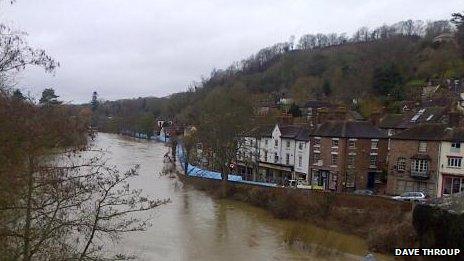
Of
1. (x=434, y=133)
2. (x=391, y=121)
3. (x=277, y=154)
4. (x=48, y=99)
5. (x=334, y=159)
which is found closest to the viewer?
(x=48, y=99)

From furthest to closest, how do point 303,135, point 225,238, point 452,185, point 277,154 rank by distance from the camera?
point 277,154, point 303,135, point 452,185, point 225,238

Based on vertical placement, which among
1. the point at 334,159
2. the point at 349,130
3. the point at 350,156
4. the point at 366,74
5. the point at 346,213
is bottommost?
the point at 346,213

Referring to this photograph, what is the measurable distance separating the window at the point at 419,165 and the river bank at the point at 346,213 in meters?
5.97

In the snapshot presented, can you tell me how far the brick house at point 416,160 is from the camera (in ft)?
102

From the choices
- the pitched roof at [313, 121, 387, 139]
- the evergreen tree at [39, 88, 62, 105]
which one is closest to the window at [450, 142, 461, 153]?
the pitched roof at [313, 121, 387, 139]

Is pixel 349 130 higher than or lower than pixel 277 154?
higher

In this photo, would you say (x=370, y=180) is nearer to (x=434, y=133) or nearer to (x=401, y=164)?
(x=401, y=164)

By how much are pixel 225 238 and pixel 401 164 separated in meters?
14.7

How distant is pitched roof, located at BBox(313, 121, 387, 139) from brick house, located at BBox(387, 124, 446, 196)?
319cm

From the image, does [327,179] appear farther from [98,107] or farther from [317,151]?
[98,107]

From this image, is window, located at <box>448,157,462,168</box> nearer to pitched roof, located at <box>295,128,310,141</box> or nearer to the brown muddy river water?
the brown muddy river water

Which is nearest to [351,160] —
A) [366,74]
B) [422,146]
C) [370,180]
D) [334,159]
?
[334,159]

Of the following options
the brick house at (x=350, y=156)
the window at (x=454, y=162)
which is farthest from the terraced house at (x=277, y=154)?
the window at (x=454, y=162)

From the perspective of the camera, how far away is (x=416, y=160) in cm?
3192
